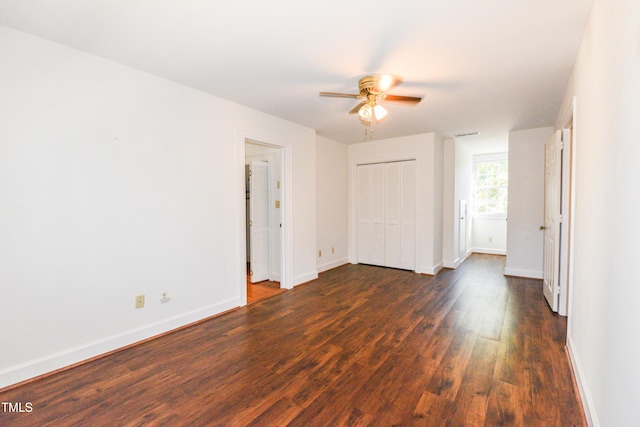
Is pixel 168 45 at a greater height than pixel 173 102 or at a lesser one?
greater

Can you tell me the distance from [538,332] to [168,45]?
400 cm

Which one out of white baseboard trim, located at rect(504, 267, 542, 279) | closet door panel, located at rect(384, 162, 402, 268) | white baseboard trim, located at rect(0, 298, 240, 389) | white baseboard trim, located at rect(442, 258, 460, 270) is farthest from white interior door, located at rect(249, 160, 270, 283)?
white baseboard trim, located at rect(504, 267, 542, 279)

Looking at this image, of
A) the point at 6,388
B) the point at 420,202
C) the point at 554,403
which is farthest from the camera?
the point at 420,202

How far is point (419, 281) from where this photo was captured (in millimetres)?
4539

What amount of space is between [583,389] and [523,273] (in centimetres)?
345

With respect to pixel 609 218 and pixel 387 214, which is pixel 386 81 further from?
pixel 387 214

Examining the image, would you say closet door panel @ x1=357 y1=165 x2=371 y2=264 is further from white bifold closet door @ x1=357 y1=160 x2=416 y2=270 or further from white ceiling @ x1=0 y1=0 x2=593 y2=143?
white ceiling @ x1=0 y1=0 x2=593 y2=143

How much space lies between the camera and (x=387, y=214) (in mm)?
5438

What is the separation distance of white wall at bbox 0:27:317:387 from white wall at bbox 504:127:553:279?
4.31 m

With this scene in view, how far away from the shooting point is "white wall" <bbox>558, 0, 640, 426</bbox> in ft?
3.60

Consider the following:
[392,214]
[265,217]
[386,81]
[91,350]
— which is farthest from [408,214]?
[91,350]

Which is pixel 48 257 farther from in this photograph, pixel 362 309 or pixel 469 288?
pixel 469 288

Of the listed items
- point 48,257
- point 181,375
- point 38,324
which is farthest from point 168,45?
point 181,375

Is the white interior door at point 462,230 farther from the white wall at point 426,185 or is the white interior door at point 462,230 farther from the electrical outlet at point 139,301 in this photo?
the electrical outlet at point 139,301
